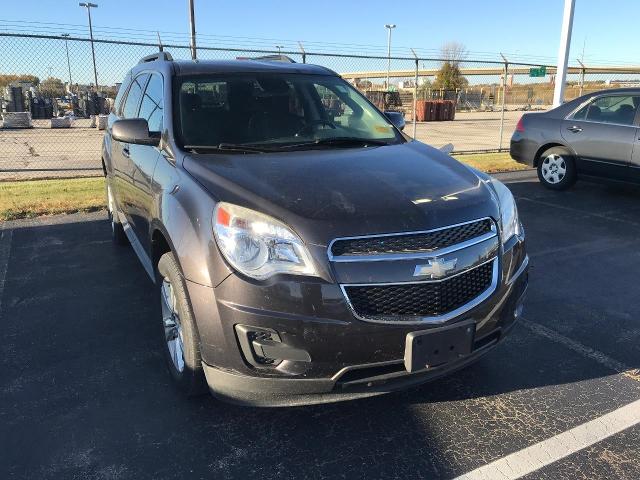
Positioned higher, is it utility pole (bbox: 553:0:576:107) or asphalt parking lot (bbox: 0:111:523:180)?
utility pole (bbox: 553:0:576:107)

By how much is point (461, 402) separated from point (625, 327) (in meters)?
1.70

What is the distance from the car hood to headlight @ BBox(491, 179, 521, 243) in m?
0.09

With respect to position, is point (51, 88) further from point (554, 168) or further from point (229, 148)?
point (229, 148)

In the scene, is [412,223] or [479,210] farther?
[479,210]

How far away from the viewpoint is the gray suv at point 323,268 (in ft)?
7.32

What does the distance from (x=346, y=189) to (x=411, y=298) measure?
630 mm

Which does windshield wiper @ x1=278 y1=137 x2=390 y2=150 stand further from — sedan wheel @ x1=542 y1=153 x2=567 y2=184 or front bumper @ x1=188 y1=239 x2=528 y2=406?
sedan wheel @ x1=542 y1=153 x2=567 y2=184

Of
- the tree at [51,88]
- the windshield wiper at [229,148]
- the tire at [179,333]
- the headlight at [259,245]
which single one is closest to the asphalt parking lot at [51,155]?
the windshield wiper at [229,148]

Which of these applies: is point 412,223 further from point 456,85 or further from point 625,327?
point 456,85

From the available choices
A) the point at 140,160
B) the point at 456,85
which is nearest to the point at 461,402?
the point at 140,160

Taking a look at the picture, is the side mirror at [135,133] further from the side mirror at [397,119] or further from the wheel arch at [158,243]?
the side mirror at [397,119]

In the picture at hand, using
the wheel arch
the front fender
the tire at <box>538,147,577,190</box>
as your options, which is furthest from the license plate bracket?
the tire at <box>538,147,577,190</box>

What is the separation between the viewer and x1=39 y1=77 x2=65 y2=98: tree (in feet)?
150

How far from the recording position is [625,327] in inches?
149
